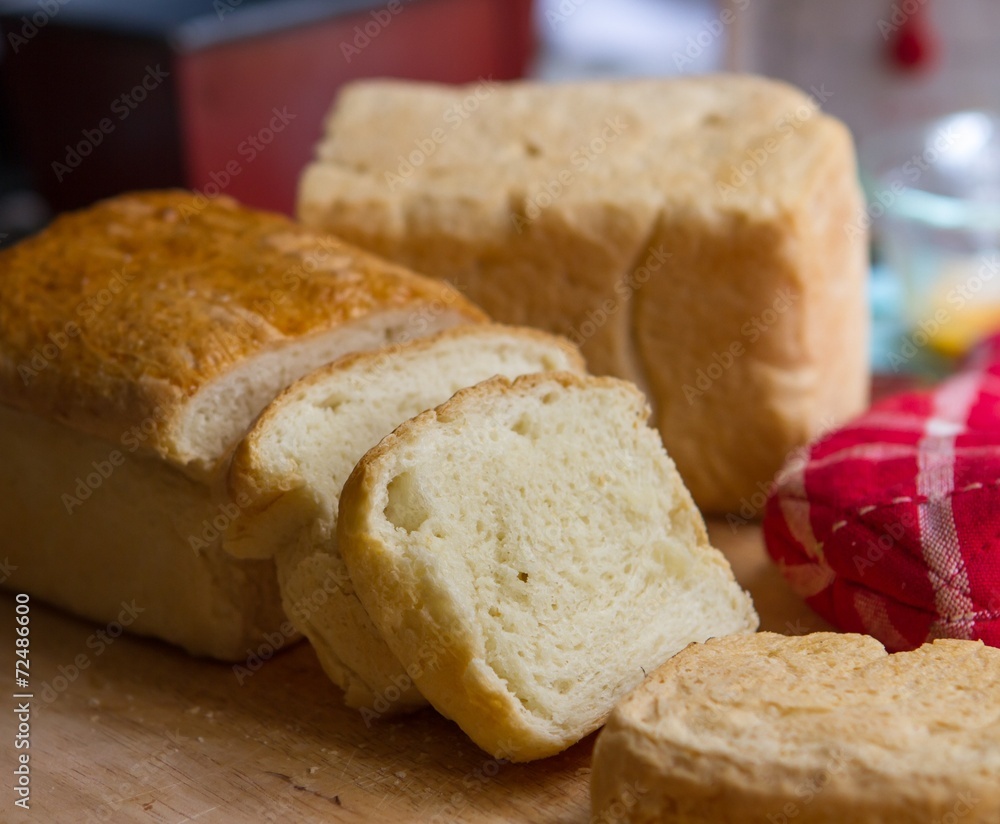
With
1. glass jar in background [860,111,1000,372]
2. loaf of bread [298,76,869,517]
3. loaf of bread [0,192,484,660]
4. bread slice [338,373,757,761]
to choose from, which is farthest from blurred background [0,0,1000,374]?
bread slice [338,373,757,761]

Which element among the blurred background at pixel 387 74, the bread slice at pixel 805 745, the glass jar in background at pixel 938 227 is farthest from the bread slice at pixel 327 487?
the blurred background at pixel 387 74

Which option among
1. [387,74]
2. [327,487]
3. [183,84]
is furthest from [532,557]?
[387,74]

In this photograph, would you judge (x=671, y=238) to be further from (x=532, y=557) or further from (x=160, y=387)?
(x=160, y=387)

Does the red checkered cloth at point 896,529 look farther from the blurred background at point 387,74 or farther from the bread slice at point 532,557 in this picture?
the blurred background at point 387,74

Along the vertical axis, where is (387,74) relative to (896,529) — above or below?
above

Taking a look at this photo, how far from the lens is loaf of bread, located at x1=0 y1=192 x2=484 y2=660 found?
8.47ft

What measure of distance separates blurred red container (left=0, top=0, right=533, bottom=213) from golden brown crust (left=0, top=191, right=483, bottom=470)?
158 cm

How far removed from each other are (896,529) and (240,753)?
136 centimetres

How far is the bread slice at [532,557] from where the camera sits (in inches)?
87.4

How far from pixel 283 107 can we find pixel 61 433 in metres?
2.45

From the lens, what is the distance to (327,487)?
8.12ft

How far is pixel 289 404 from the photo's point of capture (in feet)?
8.15

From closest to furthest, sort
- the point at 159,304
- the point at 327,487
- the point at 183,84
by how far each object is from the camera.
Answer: the point at 327,487
the point at 159,304
the point at 183,84

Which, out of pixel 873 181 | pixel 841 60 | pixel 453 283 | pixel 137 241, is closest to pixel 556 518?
pixel 453 283
